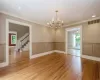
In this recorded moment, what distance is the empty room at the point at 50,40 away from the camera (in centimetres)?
268

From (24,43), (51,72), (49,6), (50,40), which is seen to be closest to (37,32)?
(50,40)

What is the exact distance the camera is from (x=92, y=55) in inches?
186

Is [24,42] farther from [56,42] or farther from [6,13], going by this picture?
[6,13]

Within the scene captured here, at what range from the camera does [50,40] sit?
7086 millimetres

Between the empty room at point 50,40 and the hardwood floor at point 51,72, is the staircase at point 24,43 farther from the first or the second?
the hardwood floor at point 51,72

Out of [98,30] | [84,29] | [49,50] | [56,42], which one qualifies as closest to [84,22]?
[84,29]

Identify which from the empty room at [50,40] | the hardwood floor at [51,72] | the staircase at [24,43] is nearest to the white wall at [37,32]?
the empty room at [50,40]

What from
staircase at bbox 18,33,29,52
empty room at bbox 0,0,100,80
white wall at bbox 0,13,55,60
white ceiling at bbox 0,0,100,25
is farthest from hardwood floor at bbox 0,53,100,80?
staircase at bbox 18,33,29,52

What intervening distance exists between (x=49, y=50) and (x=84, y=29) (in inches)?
136

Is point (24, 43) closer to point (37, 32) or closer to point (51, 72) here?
point (37, 32)

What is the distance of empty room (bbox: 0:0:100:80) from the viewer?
268 cm

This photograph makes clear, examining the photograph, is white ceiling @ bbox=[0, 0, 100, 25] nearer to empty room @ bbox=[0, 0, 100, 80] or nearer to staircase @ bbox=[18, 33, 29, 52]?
empty room @ bbox=[0, 0, 100, 80]

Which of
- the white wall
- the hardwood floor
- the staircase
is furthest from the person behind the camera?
the staircase

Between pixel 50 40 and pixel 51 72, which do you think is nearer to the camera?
pixel 51 72
